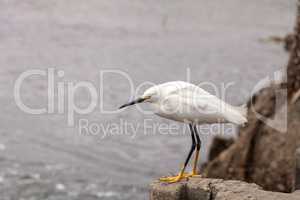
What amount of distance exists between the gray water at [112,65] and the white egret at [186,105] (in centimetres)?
901

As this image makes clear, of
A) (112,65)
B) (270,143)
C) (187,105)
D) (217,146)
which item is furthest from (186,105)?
(112,65)

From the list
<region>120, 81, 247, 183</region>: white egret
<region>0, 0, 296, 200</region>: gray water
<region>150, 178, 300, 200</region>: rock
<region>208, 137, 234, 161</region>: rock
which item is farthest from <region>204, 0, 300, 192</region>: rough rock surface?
<region>150, 178, 300, 200</region>: rock

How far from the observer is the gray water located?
A: 17625 mm

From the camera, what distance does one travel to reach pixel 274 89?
44.7 feet

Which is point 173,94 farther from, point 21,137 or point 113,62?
point 113,62

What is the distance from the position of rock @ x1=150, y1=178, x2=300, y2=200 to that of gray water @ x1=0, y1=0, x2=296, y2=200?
8938 millimetres

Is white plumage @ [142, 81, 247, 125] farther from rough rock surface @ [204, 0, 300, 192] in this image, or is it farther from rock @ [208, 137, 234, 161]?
rock @ [208, 137, 234, 161]

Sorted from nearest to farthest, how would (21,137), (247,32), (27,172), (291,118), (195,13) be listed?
1. (291,118)
2. (27,172)
3. (21,137)
4. (247,32)
5. (195,13)

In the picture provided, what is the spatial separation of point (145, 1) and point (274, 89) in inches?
799

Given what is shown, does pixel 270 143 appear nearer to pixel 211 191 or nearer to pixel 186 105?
pixel 186 105

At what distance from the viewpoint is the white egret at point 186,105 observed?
736 centimetres

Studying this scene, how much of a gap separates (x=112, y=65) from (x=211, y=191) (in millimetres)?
17725

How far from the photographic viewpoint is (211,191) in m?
7.15

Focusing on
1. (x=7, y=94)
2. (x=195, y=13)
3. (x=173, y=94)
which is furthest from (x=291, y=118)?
(x=195, y=13)
